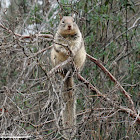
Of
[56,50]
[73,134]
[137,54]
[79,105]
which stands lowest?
[79,105]

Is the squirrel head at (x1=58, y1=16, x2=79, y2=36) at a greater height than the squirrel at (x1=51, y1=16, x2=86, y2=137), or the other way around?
the squirrel head at (x1=58, y1=16, x2=79, y2=36)

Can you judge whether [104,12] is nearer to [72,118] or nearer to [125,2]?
[125,2]

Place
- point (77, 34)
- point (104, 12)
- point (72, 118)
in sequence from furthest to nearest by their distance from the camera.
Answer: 1. point (104, 12)
2. point (77, 34)
3. point (72, 118)

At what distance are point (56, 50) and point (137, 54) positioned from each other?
2.21 m

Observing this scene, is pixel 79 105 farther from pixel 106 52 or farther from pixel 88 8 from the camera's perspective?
pixel 88 8

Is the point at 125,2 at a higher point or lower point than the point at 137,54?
higher

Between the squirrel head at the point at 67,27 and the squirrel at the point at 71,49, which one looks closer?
the squirrel at the point at 71,49

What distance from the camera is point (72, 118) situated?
442 centimetres

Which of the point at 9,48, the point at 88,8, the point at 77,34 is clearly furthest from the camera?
the point at 88,8

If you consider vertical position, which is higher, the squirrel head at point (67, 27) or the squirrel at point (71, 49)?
the squirrel head at point (67, 27)

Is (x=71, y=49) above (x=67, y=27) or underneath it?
underneath

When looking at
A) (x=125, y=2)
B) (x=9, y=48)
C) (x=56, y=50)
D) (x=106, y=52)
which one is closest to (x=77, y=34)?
(x=56, y=50)

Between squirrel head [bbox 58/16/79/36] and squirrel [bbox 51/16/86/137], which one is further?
squirrel head [bbox 58/16/79/36]

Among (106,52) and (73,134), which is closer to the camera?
(73,134)
